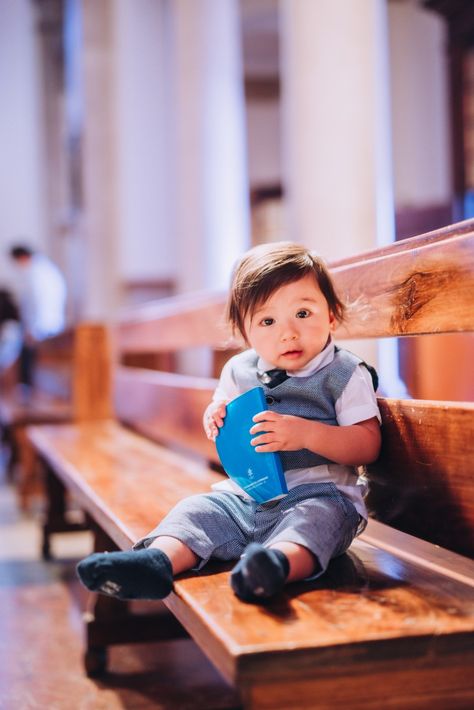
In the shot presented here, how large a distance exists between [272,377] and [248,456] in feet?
0.65

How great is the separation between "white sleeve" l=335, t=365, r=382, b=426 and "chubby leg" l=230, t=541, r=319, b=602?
37 cm

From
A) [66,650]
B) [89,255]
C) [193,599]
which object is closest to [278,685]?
[193,599]

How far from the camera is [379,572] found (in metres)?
1.56

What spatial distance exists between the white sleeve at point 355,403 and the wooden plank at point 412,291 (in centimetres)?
17

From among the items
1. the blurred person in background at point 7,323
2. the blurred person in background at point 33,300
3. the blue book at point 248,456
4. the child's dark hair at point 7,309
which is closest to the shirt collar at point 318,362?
the blue book at point 248,456

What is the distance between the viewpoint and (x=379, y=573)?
1.56 m

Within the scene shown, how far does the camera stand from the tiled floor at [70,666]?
7.89 ft

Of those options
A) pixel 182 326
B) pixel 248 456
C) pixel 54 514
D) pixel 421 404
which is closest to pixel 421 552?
pixel 421 404

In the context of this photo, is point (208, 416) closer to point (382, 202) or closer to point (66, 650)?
point (66, 650)

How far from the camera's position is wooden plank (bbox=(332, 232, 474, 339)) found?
1.66 m

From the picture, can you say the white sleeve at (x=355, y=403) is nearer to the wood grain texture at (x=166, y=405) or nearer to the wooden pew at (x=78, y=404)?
the wood grain texture at (x=166, y=405)

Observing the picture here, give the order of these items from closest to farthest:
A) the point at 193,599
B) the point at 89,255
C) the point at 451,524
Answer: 1. the point at 193,599
2. the point at 451,524
3. the point at 89,255

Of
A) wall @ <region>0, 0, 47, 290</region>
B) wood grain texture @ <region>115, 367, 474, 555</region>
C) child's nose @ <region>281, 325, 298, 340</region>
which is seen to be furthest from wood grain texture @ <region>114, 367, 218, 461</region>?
wall @ <region>0, 0, 47, 290</region>

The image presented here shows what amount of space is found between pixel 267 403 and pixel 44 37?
50.6 ft
